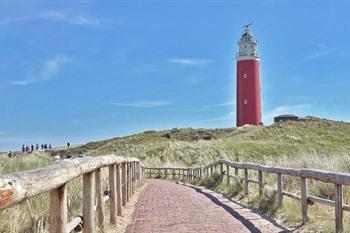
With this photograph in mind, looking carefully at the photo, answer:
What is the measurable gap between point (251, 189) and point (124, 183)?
4586mm

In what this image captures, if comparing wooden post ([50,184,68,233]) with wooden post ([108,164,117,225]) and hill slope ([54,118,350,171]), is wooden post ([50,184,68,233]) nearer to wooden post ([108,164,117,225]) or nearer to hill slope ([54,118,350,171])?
wooden post ([108,164,117,225])

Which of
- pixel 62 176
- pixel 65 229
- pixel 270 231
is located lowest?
pixel 270 231

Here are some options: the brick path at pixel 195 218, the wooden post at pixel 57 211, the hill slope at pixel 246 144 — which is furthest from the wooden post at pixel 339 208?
the hill slope at pixel 246 144

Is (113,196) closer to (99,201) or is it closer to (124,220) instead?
(124,220)

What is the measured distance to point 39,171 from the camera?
4.12 m

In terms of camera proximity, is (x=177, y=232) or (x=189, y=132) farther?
(x=189, y=132)

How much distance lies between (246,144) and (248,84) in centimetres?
1498

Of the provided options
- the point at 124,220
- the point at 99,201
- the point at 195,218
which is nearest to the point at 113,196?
the point at 124,220

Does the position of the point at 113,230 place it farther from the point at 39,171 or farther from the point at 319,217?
the point at 39,171

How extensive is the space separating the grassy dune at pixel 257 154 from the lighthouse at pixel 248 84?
2.96 metres

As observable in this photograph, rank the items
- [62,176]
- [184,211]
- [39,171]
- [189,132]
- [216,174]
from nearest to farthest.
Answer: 1. [39,171]
2. [62,176]
3. [184,211]
4. [216,174]
5. [189,132]

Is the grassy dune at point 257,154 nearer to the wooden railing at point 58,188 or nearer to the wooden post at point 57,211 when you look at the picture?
the wooden railing at point 58,188

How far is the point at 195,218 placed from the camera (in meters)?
10.5

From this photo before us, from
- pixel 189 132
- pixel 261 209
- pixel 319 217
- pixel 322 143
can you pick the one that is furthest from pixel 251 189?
pixel 189 132
